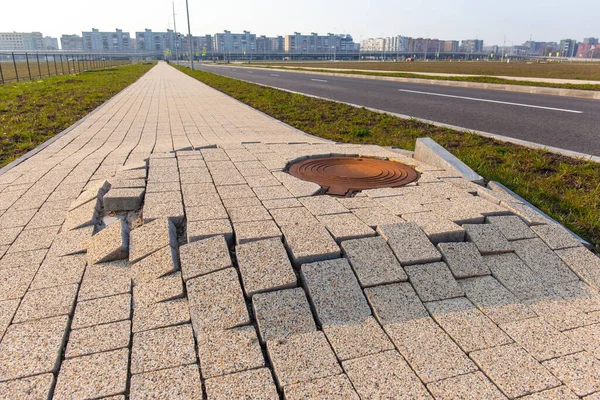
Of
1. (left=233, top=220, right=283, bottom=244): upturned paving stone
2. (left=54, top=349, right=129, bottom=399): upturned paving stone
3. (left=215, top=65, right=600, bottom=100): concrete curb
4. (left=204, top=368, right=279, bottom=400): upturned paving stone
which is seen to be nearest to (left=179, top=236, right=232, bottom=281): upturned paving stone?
(left=233, top=220, right=283, bottom=244): upturned paving stone

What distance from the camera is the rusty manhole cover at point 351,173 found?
4160 mm

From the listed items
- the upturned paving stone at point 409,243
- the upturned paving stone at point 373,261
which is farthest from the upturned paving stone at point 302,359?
the upturned paving stone at point 409,243

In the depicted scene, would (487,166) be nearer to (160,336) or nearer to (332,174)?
(332,174)

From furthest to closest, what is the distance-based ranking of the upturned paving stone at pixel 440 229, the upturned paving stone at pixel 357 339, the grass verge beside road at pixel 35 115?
the grass verge beside road at pixel 35 115 < the upturned paving stone at pixel 440 229 < the upturned paving stone at pixel 357 339

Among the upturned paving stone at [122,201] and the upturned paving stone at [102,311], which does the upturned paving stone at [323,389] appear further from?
the upturned paving stone at [122,201]

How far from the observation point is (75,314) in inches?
95.3

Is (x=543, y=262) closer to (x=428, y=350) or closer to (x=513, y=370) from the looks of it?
(x=513, y=370)

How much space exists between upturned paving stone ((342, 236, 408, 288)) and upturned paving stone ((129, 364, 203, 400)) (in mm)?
1131

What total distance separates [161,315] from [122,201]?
1.66 meters

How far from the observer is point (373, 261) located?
9.00ft

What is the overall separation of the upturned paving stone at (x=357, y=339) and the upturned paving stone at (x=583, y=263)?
5.26ft

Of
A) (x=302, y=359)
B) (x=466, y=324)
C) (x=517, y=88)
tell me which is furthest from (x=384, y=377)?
(x=517, y=88)

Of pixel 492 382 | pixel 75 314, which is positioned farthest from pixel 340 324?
A: pixel 75 314

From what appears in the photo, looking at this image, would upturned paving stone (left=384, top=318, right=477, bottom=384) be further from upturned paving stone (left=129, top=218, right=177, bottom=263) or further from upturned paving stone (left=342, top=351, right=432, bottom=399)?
upturned paving stone (left=129, top=218, right=177, bottom=263)
